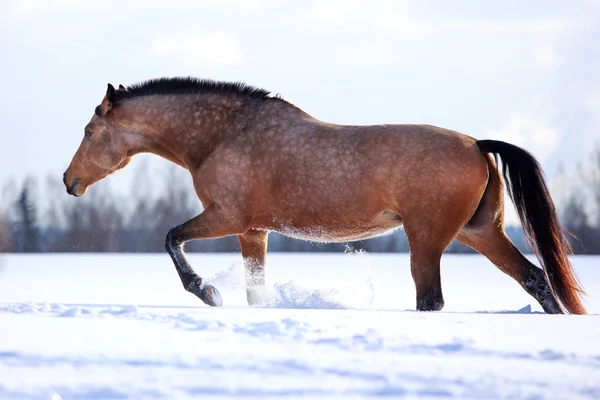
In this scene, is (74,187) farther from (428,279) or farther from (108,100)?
(428,279)

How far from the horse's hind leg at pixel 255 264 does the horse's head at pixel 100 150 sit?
1490 millimetres

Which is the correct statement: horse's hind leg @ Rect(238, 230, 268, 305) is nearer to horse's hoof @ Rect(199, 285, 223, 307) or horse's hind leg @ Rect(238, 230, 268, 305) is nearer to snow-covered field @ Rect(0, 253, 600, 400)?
horse's hoof @ Rect(199, 285, 223, 307)

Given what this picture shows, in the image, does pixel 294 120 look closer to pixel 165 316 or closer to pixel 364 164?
pixel 364 164

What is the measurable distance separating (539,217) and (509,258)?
0.44 metres

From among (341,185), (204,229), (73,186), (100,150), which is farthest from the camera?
(73,186)

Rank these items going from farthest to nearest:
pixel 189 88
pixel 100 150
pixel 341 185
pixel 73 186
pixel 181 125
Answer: pixel 73 186, pixel 100 150, pixel 189 88, pixel 181 125, pixel 341 185

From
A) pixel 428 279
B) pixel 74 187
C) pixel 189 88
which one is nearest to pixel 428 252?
pixel 428 279

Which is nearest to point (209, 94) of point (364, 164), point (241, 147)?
point (241, 147)

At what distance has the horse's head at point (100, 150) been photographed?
7984mm

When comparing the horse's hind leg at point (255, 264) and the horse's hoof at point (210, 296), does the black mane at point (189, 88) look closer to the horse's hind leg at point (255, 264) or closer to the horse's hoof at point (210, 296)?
the horse's hind leg at point (255, 264)

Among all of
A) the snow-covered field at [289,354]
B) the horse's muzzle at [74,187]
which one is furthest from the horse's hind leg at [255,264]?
the snow-covered field at [289,354]

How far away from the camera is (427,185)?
6348 mm

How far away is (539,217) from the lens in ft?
22.3

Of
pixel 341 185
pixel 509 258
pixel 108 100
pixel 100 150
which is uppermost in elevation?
pixel 108 100
